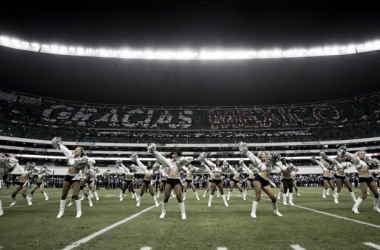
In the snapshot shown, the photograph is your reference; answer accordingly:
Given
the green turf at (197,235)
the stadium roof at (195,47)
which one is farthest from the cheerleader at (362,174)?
the stadium roof at (195,47)

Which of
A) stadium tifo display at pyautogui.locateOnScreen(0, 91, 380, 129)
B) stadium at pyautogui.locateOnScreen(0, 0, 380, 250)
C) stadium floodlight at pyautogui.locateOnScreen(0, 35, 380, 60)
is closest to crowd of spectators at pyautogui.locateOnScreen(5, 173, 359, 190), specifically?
stadium at pyautogui.locateOnScreen(0, 0, 380, 250)

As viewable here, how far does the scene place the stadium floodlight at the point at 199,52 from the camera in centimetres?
4516

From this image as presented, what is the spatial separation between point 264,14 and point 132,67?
26458 millimetres

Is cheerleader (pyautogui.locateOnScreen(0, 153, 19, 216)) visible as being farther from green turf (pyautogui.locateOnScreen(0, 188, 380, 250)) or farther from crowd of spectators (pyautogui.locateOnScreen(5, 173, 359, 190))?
crowd of spectators (pyautogui.locateOnScreen(5, 173, 359, 190))

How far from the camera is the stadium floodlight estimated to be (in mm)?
45156

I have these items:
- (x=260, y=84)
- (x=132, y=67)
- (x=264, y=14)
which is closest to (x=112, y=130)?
(x=132, y=67)

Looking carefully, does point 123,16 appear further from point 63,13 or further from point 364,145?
point 364,145

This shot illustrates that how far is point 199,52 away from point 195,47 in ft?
5.86

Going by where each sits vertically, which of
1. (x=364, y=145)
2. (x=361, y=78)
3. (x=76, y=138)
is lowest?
(x=364, y=145)

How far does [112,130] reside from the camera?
60.7 metres

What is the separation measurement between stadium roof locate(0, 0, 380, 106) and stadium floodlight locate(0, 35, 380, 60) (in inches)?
48.7

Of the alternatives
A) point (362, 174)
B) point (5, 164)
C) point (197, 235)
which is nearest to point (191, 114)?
point (5, 164)

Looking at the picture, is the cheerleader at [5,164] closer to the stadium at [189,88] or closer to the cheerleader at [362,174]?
the stadium at [189,88]

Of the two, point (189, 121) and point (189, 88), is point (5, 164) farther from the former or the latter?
point (189, 121)
